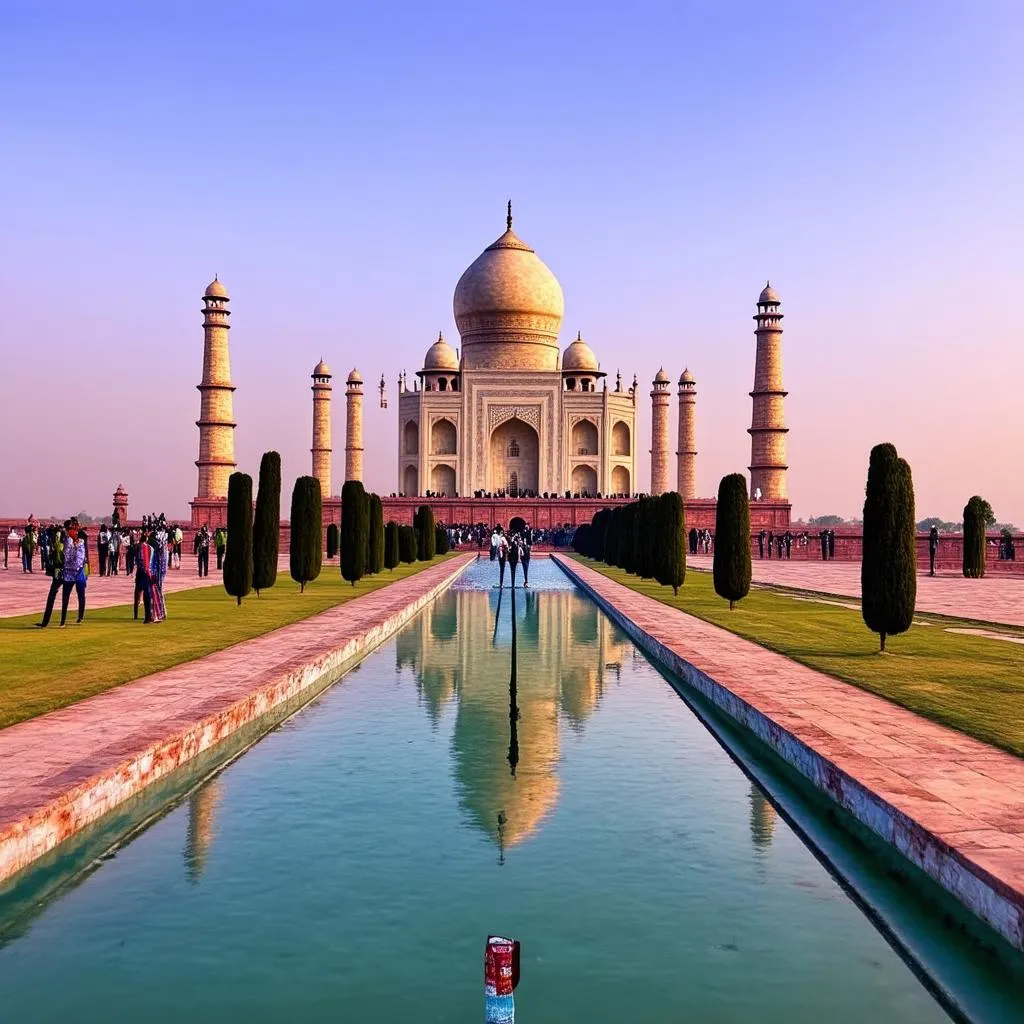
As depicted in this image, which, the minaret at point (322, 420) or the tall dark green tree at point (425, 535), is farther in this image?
the minaret at point (322, 420)

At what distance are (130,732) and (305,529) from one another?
11058 mm

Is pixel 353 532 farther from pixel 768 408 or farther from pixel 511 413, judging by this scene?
pixel 511 413

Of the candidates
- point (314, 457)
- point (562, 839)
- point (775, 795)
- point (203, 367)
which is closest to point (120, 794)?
point (562, 839)

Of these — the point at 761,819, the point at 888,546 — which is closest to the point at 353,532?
the point at 888,546

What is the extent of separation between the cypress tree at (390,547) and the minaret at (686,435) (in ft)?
69.1

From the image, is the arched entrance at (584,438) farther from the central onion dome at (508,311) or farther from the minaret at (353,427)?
the minaret at (353,427)

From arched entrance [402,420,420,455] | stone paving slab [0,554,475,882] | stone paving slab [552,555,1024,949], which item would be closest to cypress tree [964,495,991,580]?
stone paving slab [552,555,1024,949]

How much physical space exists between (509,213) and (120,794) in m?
48.3

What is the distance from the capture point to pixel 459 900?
3693 mm

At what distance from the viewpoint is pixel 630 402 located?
159 ft

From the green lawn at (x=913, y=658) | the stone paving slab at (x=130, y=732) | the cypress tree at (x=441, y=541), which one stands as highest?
the cypress tree at (x=441, y=541)

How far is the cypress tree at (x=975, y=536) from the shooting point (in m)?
24.2

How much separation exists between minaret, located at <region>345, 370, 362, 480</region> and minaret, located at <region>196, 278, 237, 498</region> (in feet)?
27.7

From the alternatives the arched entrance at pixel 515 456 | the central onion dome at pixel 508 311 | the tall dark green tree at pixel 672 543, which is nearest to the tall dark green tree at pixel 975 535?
the tall dark green tree at pixel 672 543
